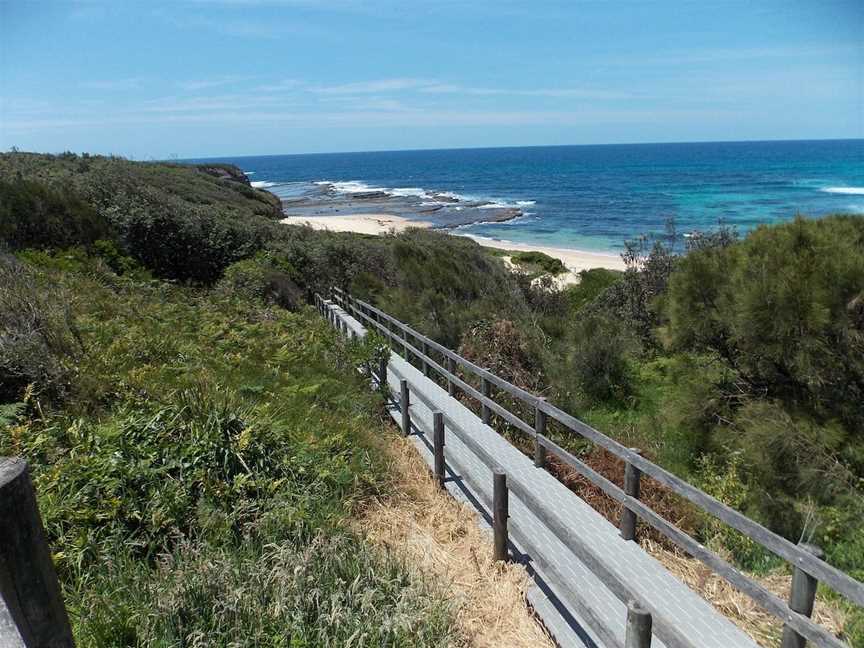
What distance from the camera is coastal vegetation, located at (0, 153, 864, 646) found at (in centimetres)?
363

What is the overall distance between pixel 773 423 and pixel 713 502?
3.25 metres


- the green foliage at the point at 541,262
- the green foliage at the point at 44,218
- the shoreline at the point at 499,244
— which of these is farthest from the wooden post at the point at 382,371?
the green foliage at the point at 541,262

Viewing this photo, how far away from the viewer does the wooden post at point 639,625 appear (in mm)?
2697

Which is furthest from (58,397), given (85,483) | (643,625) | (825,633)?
(825,633)

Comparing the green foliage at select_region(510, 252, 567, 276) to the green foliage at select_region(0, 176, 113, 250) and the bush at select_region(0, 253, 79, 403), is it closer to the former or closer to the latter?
the green foliage at select_region(0, 176, 113, 250)

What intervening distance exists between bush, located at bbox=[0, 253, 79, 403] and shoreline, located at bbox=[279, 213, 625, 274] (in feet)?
65.4

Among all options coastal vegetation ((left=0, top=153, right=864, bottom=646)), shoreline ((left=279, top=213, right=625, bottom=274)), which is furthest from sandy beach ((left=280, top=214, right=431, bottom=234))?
coastal vegetation ((left=0, top=153, right=864, bottom=646))

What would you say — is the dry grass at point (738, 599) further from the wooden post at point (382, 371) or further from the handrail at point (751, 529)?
the wooden post at point (382, 371)

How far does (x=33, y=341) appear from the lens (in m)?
5.92

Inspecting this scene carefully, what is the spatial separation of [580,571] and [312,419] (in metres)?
3.03

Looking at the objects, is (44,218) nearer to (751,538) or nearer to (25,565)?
→ (25,565)

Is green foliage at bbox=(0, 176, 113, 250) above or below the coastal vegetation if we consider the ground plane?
above

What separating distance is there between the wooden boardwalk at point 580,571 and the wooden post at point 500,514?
8 centimetres

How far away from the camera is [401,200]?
8956cm
